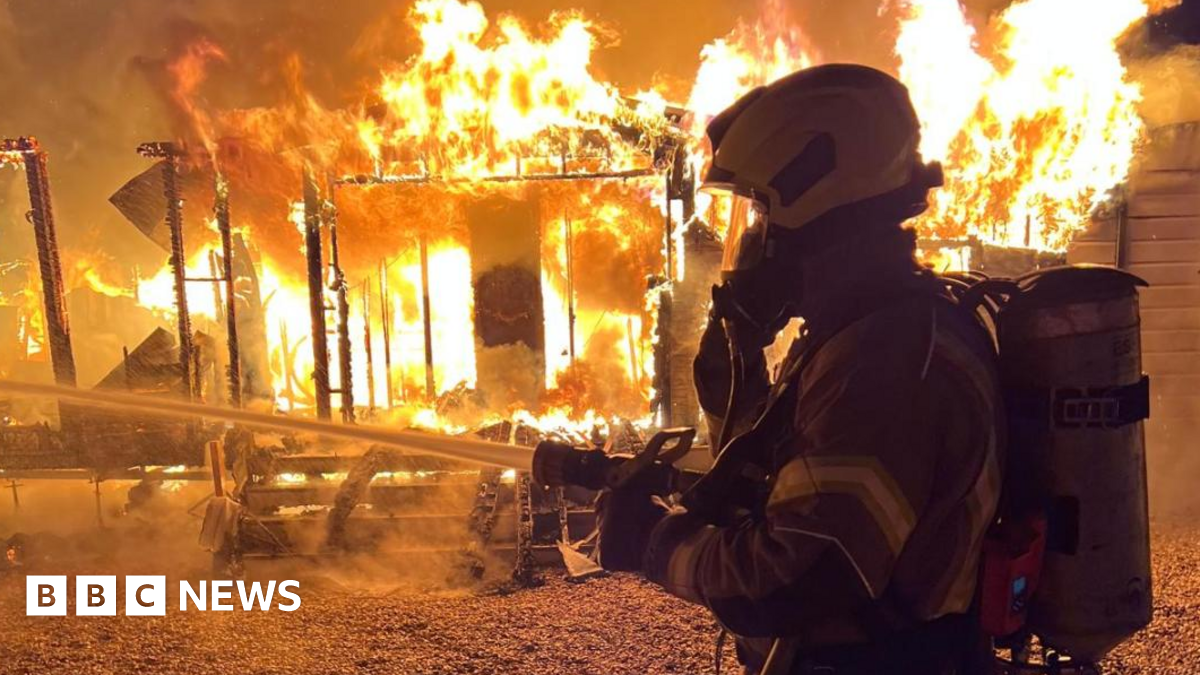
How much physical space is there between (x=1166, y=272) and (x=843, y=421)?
39.6ft

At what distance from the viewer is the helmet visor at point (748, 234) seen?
7.50 ft

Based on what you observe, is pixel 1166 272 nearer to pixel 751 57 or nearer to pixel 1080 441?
pixel 751 57

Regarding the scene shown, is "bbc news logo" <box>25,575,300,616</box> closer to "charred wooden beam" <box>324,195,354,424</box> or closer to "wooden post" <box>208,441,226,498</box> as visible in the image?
"wooden post" <box>208,441,226,498</box>

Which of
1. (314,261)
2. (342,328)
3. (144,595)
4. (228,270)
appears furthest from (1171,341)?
(228,270)

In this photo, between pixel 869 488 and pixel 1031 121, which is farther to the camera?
pixel 1031 121

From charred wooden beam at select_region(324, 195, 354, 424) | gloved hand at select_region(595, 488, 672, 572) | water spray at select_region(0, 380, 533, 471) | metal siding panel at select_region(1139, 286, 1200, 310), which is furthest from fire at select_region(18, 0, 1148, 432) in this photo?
gloved hand at select_region(595, 488, 672, 572)

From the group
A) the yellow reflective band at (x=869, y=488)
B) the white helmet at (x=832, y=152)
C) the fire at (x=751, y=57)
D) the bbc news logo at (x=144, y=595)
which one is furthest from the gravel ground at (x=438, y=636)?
the fire at (x=751, y=57)

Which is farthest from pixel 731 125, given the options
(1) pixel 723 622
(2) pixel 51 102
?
(2) pixel 51 102

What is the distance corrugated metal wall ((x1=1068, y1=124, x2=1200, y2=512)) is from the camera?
10.4 meters

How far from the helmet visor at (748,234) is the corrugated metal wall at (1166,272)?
1039cm

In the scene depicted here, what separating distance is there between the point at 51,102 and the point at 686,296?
25012 millimetres

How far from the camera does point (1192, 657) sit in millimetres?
5809

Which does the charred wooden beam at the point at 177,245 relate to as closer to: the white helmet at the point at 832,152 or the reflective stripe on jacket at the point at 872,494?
the white helmet at the point at 832,152

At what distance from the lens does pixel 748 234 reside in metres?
2.37
